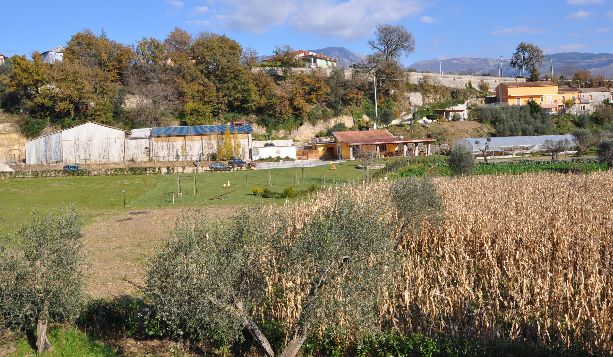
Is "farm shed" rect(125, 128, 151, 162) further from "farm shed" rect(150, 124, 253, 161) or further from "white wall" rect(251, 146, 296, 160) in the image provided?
"white wall" rect(251, 146, 296, 160)

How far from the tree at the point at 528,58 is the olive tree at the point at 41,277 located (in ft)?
305

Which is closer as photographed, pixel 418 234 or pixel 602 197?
pixel 418 234

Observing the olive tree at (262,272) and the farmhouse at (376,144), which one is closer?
→ the olive tree at (262,272)

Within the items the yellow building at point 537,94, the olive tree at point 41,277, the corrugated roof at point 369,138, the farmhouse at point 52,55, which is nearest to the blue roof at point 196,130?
the corrugated roof at point 369,138

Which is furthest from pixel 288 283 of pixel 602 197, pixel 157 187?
pixel 157 187

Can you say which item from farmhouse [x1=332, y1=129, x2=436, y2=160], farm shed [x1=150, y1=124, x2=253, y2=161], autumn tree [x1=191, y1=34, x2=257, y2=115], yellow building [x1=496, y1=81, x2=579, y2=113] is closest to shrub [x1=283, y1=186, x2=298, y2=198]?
farm shed [x1=150, y1=124, x2=253, y2=161]

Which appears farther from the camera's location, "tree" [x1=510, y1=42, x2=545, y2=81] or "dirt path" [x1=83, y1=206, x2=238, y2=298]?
"tree" [x1=510, y1=42, x2=545, y2=81]

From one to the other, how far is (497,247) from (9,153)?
179ft

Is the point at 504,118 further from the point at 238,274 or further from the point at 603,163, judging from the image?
the point at 238,274

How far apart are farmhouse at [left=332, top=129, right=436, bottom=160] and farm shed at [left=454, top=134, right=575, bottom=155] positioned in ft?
15.2

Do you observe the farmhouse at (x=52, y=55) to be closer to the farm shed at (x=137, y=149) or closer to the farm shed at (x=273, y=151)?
the farm shed at (x=137, y=149)

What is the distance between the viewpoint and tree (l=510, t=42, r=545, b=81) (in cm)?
9338

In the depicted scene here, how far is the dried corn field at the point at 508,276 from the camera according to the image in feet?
35.3

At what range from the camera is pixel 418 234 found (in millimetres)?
17906
